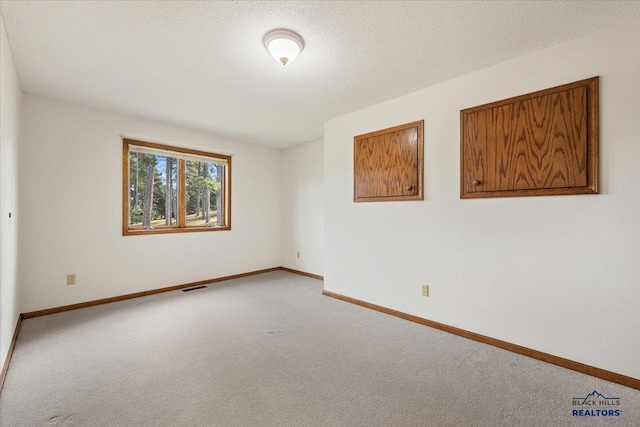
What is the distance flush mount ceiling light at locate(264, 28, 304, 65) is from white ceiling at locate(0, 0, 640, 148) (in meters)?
0.06

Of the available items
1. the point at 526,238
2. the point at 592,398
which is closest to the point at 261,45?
the point at 526,238

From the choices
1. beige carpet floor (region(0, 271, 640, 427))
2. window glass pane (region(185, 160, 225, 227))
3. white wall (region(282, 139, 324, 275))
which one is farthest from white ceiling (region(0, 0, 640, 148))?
beige carpet floor (region(0, 271, 640, 427))

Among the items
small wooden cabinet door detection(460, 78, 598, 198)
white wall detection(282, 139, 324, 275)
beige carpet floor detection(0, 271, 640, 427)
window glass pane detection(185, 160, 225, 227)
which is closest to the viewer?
beige carpet floor detection(0, 271, 640, 427)

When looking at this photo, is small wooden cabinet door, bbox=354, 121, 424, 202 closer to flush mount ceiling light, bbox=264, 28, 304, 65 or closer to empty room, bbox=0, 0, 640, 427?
empty room, bbox=0, 0, 640, 427

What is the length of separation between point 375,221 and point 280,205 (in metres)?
2.70

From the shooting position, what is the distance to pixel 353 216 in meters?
3.57

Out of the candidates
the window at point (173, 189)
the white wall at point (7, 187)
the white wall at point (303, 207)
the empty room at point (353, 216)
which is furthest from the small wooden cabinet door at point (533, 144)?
the window at point (173, 189)

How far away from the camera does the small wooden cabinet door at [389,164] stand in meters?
2.96

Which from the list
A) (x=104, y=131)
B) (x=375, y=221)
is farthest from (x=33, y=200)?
(x=375, y=221)

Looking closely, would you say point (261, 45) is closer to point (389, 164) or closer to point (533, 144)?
point (389, 164)

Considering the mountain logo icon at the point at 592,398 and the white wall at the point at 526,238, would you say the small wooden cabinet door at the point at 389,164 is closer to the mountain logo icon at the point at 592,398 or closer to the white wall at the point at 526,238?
the white wall at the point at 526,238

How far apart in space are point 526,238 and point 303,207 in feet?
11.4

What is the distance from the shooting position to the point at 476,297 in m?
2.53

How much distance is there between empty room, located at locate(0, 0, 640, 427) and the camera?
5.83 feet
